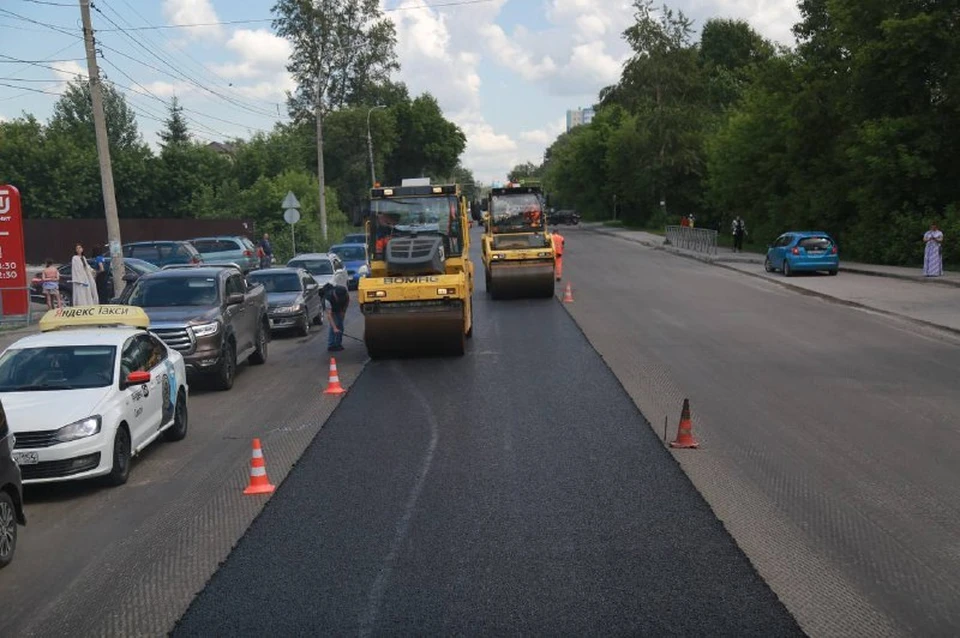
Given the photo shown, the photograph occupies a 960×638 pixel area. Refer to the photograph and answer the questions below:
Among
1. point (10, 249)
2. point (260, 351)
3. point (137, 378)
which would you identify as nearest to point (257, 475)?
point (137, 378)

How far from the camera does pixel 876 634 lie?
18.6ft

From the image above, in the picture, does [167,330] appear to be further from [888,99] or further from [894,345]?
[888,99]

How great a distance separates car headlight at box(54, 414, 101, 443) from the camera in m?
9.08

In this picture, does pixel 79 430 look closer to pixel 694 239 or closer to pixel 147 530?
pixel 147 530

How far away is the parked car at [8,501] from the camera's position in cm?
729

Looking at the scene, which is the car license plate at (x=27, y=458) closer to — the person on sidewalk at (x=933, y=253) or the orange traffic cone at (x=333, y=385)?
the orange traffic cone at (x=333, y=385)

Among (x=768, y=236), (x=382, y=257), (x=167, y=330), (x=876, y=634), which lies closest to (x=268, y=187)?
(x=768, y=236)

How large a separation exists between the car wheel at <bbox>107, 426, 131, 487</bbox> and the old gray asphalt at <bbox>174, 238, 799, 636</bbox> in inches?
66.7

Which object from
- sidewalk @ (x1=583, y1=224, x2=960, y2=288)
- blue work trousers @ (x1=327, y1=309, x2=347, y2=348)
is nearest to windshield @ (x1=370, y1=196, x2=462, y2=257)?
blue work trousers @ (x1=327, y1=309, x2=347, y2=348)

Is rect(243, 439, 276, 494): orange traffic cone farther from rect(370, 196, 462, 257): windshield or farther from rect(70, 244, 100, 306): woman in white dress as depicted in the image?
rect(70, 244, 100, 306): woman in white dress

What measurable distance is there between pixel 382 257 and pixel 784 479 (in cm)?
1097

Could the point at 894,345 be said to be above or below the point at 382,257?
below

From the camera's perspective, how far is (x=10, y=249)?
23.3 meters

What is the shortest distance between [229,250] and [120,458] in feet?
87.0
